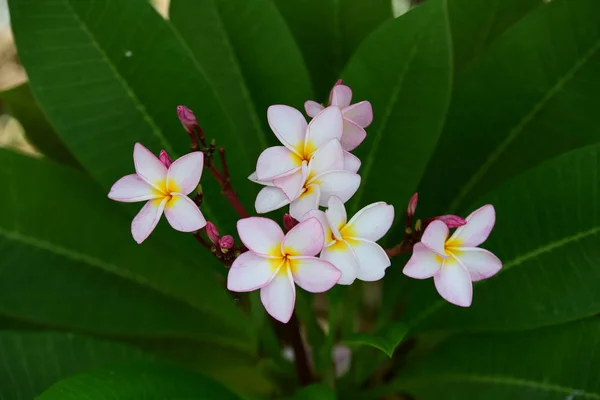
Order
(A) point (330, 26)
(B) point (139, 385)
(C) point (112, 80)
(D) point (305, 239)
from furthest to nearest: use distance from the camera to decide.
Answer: (A) point (330, 26)
(C) point (112, 80)
(B) point (139, 385)
(D) point (305, 239)

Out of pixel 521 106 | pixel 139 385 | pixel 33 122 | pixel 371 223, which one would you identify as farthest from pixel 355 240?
pixel 33 122

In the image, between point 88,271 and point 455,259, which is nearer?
point 455,259

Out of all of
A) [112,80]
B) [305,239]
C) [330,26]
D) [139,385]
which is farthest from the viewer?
[330,26]

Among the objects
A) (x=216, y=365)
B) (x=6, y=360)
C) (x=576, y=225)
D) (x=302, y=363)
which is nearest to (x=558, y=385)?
(x=576, y=225)

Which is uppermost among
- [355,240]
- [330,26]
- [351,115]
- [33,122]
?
[330,26]

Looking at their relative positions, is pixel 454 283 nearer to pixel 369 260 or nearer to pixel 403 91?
pixel 369 260

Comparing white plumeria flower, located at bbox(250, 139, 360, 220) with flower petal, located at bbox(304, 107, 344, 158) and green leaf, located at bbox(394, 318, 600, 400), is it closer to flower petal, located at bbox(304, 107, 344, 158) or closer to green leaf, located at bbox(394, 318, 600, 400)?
flower petal, located at bbox(304, 107, 344, 158)

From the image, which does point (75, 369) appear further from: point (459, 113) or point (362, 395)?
point (459, 113)
